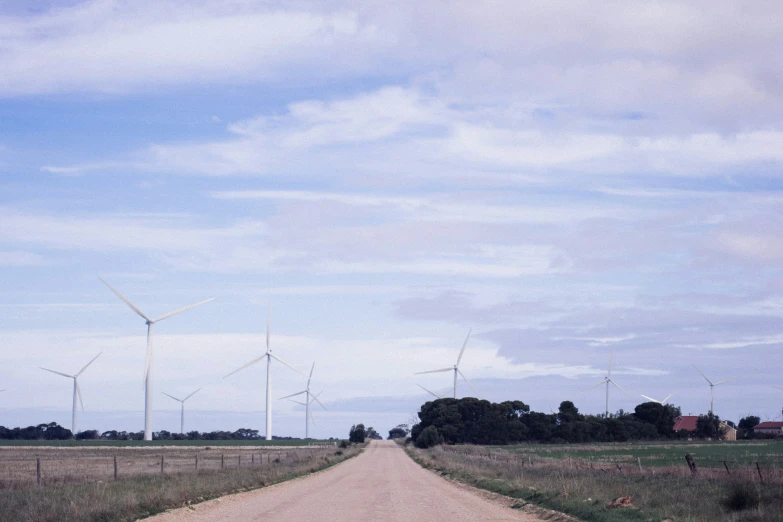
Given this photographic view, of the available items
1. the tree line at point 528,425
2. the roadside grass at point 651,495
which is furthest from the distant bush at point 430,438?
the roadside grass at point 651,495

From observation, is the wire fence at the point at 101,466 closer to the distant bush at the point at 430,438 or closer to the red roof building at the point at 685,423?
the distant bush at the point at 430,438

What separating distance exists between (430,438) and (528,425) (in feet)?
88.9

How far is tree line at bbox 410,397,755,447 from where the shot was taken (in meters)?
153

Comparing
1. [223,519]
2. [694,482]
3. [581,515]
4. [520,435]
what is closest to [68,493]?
[223,519]

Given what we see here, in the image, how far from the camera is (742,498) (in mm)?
22312

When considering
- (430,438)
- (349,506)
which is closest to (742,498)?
(349,506)

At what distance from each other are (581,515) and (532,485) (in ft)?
36.4

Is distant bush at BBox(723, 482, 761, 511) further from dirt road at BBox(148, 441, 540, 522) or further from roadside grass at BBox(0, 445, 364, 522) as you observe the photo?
roadside grass at BBox(0, 445, 364, 522)

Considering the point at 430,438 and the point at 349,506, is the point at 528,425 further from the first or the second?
the point at 349,506

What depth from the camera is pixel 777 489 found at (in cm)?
2392

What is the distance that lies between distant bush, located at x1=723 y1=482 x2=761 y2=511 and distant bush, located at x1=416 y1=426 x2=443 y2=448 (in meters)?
122

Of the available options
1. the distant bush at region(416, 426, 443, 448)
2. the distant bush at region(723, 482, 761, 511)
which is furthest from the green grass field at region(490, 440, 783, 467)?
the distant bush at region(416, 426, 443, 448)

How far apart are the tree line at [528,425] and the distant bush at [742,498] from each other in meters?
125

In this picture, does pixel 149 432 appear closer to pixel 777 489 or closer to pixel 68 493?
pixel 68 493
